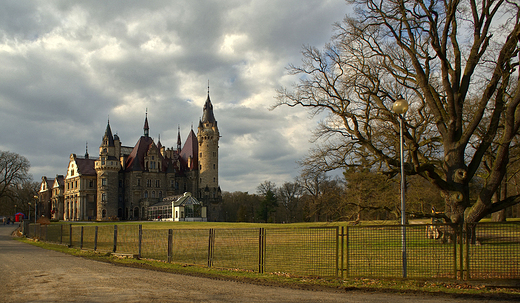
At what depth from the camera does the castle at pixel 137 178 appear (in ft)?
264

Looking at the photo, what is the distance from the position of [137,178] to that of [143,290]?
3039 inches

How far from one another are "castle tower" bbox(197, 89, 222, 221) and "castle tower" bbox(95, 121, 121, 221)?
17.3 m

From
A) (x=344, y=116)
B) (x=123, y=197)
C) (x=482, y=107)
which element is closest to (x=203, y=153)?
(x=123, y=197)

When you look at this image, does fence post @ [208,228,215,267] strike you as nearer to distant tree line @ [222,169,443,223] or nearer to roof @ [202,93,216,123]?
distant tree line @ [222,169,443,223]

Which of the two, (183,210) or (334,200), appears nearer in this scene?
(334,200)

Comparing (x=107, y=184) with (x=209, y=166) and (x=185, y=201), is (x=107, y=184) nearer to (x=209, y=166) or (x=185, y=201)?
(x=185, y=201)

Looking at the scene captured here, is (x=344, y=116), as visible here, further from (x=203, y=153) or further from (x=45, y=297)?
(x=203, y=153)

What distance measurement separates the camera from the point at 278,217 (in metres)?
91.6

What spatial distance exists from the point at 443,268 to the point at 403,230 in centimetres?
127

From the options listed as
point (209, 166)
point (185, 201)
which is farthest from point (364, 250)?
point (209, 166)

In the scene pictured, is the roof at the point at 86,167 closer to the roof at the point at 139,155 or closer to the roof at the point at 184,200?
the roof at the point at 139,155

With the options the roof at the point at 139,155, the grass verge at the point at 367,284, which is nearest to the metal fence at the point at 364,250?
the grass verge at the point at 367,284

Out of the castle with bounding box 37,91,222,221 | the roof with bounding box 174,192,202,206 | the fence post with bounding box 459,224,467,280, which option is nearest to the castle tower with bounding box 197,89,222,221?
the castle with bounding box 37,91,222,221

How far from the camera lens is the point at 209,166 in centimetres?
8375
